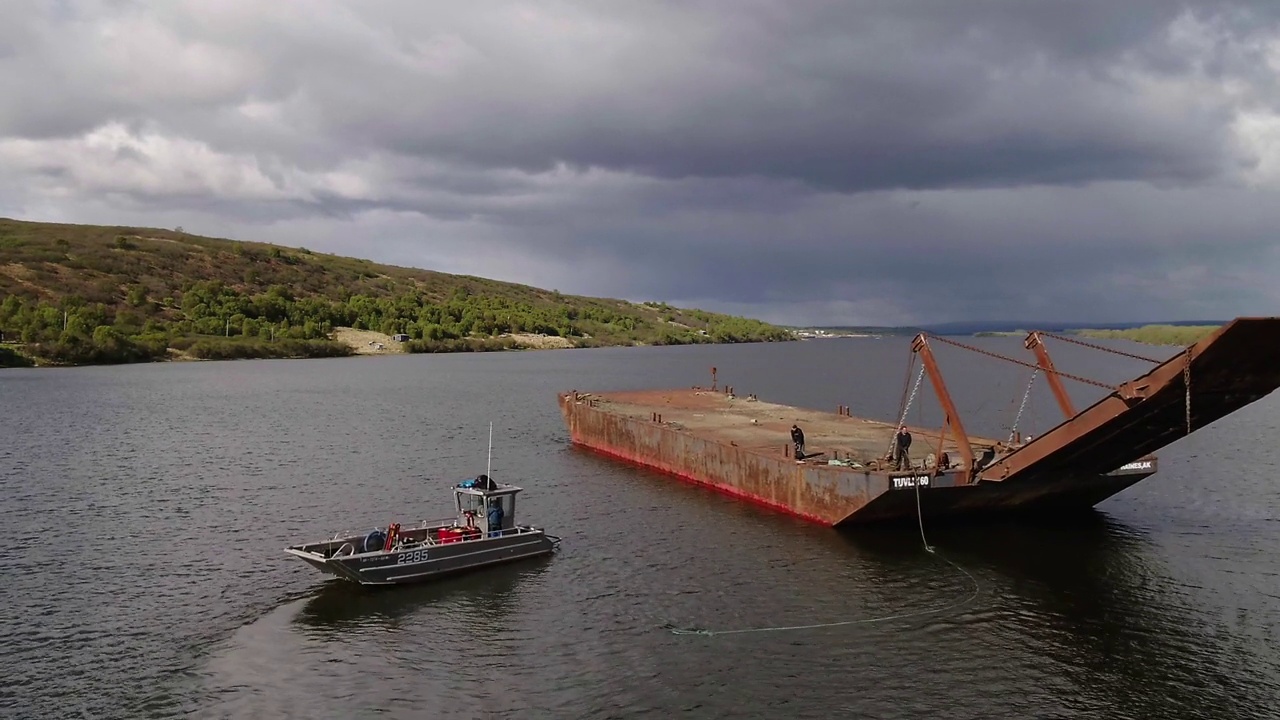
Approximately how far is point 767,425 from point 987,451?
17131 millimetres

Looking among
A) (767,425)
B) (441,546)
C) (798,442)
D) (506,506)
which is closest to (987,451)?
(798,442)

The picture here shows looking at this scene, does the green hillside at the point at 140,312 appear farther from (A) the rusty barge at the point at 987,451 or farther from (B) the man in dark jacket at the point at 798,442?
(B) the man in dark jacket at the point at 798,442

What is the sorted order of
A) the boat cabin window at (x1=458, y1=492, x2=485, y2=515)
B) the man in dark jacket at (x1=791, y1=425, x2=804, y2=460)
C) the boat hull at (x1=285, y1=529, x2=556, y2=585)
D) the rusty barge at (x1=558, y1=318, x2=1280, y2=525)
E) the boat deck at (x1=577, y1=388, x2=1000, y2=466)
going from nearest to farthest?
the rusty barge at (x1=558, y1=318, x2=1280, y2=525) < the boat hull at (x1=285, y1=529, x2=556, y2=585) < the boat cabin window at (x1=458, y1=492, x2=485, y2=515) < the man in dark jacket at (x1=791, y1=425, x2=804, y2=460) < the boat deck at (x1=577, y1=388, x2=1000, y2=466)

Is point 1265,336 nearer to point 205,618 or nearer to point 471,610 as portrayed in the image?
point 471,610

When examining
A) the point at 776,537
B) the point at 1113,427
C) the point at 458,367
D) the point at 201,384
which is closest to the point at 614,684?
the point at 776,537

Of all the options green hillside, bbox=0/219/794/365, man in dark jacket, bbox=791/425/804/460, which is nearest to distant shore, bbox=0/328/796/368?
green hillside, bbox=0/219/794/365

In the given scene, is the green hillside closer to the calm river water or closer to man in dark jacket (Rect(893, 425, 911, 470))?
the calm river water

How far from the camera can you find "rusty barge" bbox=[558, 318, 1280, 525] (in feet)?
78.1

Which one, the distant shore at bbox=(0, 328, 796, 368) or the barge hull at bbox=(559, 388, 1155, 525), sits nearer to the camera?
the barge hull at bbox=(559, 388, 1155, 525)

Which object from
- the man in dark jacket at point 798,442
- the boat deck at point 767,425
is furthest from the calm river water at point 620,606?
the boat deck at point 767,425

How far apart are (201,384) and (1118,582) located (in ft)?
331

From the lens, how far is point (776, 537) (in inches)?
1211

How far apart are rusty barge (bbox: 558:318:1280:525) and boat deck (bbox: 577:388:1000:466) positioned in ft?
0.63

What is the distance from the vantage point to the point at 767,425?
157 ft
